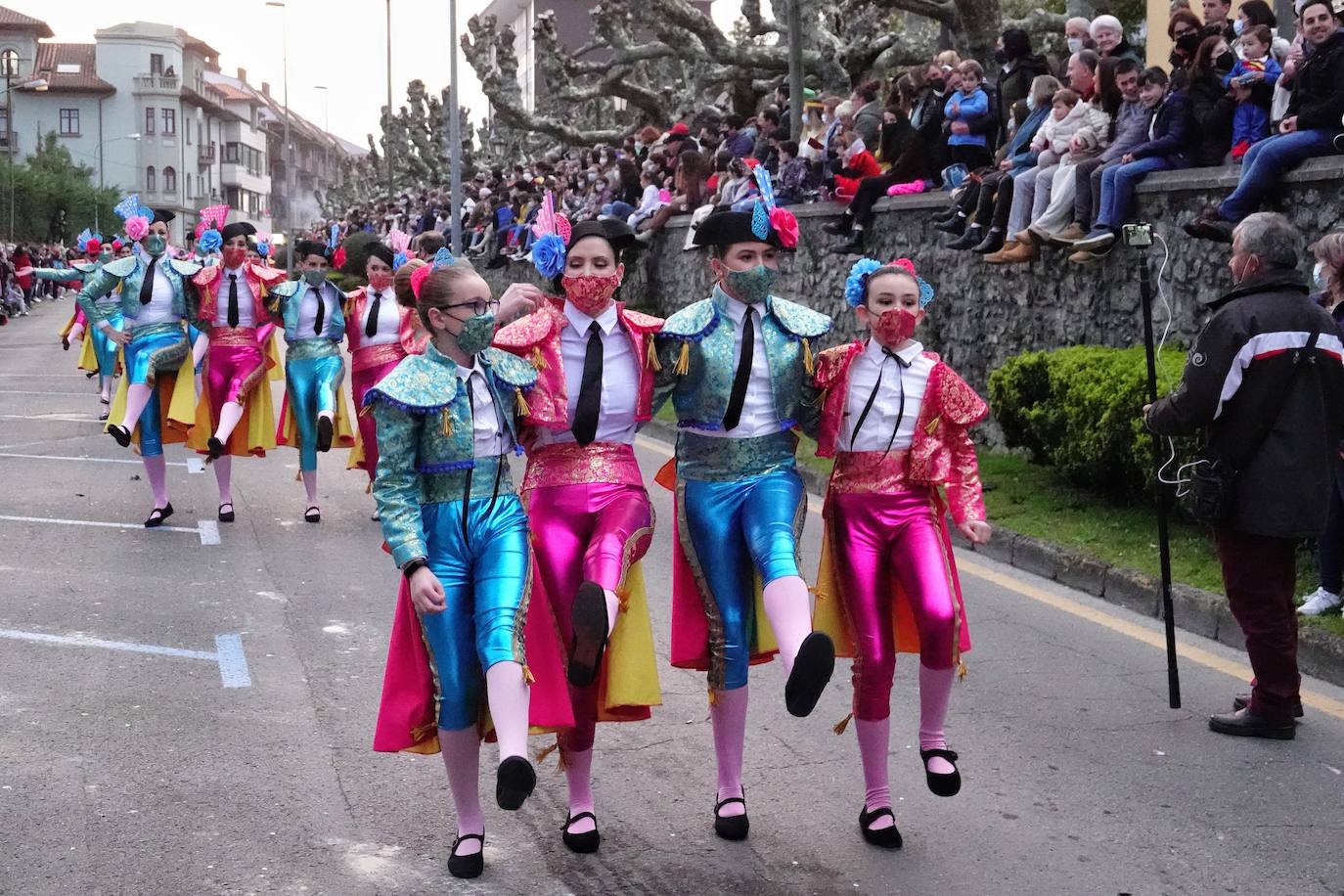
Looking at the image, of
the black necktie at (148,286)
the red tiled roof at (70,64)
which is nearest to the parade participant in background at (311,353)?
the black necktie at (148,286)

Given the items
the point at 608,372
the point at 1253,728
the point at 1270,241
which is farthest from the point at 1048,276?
the point at 608,372

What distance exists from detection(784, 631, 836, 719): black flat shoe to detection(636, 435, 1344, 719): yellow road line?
304 centimetres

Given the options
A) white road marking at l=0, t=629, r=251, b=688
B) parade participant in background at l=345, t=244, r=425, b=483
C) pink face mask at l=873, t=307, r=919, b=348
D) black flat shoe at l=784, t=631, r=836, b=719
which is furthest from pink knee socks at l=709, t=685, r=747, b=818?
parade participant in background at l=345, t=244, r=425, b=483

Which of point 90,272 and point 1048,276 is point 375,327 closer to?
point 90,272

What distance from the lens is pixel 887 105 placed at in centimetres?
1670

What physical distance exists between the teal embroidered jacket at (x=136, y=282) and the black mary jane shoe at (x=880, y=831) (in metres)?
7.88

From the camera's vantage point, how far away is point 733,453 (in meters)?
5.16

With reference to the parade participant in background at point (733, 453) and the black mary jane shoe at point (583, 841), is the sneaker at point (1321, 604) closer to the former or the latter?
the parade participant in background at point (733, 453)

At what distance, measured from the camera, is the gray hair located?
620cm

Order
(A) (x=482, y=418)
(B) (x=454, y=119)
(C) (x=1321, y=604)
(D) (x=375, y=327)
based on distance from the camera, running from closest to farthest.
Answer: (A) (x=482, y=418)
(C) (x=1321, y=604)
(D) (x=375, y=327)
(B) (x=454, y=119)

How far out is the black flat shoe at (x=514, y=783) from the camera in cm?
420

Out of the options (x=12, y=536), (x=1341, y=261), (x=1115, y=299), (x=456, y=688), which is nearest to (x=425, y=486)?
(x=456, y=688)

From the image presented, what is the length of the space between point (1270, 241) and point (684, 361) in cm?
250

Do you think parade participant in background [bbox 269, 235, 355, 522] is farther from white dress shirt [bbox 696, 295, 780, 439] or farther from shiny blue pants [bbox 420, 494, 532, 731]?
shiny blue pants [bbox 420, 494, 532, 731]
